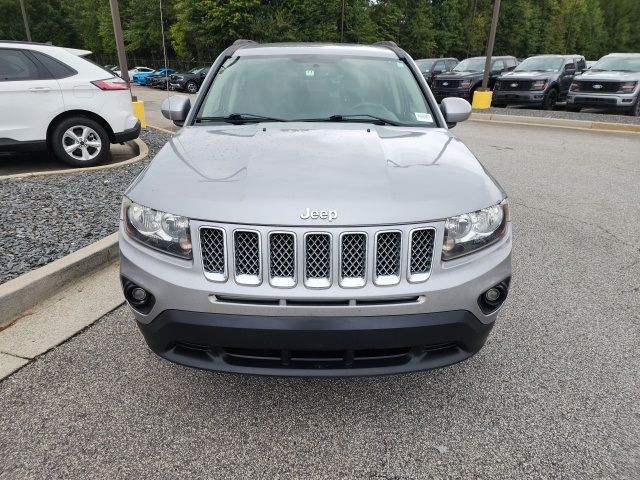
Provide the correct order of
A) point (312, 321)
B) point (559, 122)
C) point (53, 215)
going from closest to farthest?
point (312, 321), point (53, 215), point (559, 122)

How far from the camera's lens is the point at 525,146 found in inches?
406

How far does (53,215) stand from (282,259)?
3.73m

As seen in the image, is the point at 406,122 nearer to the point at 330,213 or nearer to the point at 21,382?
the point at 330,213

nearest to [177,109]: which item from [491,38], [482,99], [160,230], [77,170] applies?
[160,230]

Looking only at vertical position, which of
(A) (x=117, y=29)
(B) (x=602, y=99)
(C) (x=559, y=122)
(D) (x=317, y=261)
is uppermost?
(A) (x=117, y=29)

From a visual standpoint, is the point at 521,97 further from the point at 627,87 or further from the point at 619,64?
the point at 627,87

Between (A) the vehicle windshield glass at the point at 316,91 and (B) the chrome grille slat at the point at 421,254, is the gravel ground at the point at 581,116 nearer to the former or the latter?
(A) the vehicle windshield glass at the point at 316,91

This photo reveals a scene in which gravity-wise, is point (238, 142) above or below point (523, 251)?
above

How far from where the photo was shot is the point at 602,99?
14125mm

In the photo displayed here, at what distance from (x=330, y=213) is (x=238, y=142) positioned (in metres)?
0.95

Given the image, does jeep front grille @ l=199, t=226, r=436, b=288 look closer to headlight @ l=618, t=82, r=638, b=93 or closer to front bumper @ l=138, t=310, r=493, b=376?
front bumper @ l=138, t=310, r=493, b=376

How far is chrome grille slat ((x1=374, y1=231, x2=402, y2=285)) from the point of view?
2049 mm

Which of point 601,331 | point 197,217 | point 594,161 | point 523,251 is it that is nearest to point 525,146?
point 594,161

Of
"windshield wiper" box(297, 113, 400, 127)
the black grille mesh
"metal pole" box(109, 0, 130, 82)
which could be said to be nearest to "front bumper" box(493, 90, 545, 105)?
"metal pole" box(109, 0, 130, 82)
